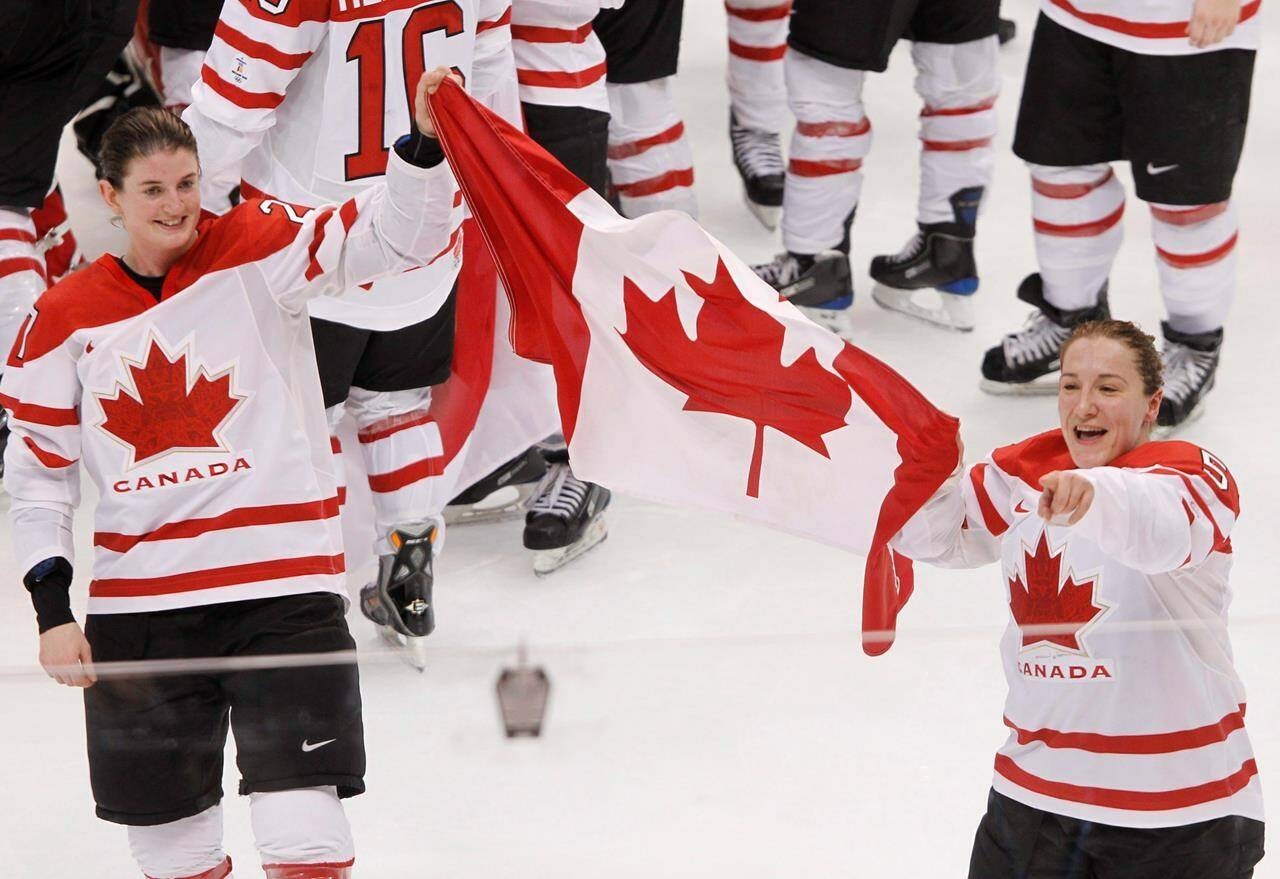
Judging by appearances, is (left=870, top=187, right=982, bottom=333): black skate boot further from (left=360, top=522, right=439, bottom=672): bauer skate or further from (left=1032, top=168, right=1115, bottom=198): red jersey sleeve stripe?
(left=360, top=522, right=439, bottom=672): bauer skate

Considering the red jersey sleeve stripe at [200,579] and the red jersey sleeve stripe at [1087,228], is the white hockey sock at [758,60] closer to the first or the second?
the red jersey sleeve stripe at [1087,228]

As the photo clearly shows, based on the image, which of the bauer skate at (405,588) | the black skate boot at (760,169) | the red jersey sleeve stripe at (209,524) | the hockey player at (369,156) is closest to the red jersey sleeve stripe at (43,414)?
the red jersey sleeve stripe at (209,524)

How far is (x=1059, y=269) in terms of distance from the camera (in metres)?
4.32

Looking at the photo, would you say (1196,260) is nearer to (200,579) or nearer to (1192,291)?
(1192,291)

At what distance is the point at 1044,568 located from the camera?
221 cm

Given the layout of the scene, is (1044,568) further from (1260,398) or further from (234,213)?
(1260,398)

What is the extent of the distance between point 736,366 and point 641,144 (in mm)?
2060

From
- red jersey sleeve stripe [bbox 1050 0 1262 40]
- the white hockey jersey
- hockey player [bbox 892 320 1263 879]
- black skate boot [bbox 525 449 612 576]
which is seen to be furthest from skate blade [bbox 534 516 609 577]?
hockey player [bbox 892 320 1263 879]

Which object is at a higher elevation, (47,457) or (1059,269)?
(47,457)

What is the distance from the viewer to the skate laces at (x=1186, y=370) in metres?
4.26

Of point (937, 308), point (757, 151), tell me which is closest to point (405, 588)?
point (937, 308)

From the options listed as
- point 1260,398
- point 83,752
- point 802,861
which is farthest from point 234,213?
point 1260,398

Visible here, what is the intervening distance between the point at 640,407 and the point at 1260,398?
233 centimetres

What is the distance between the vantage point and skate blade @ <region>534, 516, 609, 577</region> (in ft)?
12.2
